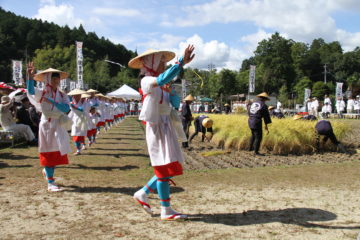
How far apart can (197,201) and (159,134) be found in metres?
1.51

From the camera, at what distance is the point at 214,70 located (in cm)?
6300

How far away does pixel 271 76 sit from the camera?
255 ft

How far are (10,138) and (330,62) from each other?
3664 inches

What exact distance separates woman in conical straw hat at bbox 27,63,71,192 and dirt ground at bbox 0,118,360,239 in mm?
501

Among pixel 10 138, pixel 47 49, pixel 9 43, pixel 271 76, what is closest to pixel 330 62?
pixel 271 76

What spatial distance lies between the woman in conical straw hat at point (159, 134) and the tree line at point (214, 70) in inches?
1884

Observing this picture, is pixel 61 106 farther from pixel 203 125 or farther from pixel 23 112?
pixel 23 112

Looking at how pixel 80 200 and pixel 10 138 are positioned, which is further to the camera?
pixel 10 138

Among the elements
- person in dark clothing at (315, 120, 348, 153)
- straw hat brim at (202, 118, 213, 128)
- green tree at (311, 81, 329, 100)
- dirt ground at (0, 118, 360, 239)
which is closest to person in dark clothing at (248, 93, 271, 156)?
dirt ground at (0, 118, 360, 239)

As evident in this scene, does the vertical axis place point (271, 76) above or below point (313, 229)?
above

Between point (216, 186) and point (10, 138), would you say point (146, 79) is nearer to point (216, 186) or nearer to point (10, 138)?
point (216, 186)

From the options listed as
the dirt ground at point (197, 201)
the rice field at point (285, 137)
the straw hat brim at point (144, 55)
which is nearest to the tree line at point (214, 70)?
the rice field at point (285, 137)

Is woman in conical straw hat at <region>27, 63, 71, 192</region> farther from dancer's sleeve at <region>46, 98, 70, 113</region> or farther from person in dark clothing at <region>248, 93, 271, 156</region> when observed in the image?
person in dark clothing at <region>248, 93, 271, 156</region>

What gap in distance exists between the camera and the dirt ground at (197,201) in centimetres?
382
